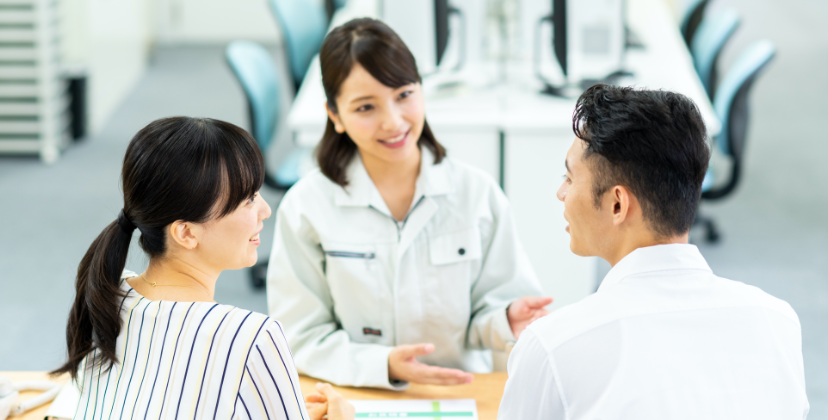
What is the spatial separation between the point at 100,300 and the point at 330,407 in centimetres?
44

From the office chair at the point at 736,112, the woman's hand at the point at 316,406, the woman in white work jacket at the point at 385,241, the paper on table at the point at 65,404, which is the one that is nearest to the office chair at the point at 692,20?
the office chair at the point at 736,112

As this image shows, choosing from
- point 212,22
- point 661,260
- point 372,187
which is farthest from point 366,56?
point 212,22

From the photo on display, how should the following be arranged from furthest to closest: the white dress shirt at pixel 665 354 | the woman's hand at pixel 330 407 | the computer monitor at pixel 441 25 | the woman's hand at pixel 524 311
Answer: the computer monitor at pixel 441 25 < the woman's hand at pixel 524 311 < the woman's hand at pixel 330 407 < the white dress shirt at pixel 665 354

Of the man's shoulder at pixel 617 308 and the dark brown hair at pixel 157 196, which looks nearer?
the man's shoulder at pixel 617 308

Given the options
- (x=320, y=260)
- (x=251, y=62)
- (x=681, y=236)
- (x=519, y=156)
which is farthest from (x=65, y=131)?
(x=681, y=236)

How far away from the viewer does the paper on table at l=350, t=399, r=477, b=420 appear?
4.58 feet

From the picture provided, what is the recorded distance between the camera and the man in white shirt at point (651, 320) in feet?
2.89

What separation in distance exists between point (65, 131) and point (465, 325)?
408cm

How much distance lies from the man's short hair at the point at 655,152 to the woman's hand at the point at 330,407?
60cm

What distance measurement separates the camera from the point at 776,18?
25.3ft

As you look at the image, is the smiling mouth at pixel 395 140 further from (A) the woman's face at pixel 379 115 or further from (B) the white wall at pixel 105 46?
(B) the white wall at pixel 105 46

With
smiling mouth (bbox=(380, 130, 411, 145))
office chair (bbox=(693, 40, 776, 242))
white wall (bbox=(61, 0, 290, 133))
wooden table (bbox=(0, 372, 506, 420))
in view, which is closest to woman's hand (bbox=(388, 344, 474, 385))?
wooden table (bbox=(0, 372, 506, 420))

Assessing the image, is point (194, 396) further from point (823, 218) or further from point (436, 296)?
point (823, 218)

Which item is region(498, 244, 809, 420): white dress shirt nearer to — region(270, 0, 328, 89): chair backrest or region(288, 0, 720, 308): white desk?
region(288, 0, 720, 308): white desk
